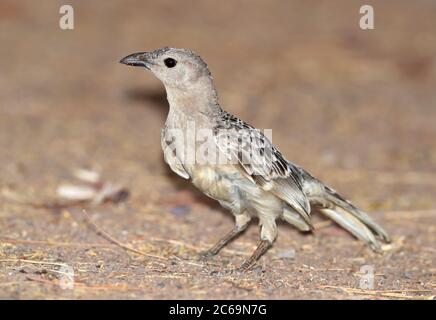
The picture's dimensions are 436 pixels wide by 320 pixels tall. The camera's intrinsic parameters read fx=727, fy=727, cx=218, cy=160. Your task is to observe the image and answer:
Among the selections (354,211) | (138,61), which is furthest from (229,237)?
(138,61)

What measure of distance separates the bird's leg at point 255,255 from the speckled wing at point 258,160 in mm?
352

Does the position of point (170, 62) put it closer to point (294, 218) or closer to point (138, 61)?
point (138, 61)

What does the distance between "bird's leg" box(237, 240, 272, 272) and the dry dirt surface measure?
0.08 metres

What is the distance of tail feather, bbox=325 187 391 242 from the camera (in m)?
5.97

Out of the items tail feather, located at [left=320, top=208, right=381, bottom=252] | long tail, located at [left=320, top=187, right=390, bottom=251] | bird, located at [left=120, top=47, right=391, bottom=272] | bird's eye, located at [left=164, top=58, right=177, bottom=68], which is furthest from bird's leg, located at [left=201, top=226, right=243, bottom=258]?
bird's eye, located at [left=164, top=58, right=177, bottom=68]

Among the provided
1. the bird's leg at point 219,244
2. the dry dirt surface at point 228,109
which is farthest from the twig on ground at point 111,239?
the bird's leg at point 219,244

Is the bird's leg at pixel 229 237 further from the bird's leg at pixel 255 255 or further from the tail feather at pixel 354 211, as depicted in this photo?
the tail feather at pixel 354 211

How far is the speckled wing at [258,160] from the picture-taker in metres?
5.23

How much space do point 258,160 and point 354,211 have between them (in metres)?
1.17

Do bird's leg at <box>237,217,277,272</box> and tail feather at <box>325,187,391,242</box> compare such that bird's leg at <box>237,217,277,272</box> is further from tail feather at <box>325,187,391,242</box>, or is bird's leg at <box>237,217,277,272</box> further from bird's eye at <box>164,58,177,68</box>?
bird's eye at <box>164,58,177,68</box>

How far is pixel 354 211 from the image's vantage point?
6.01 metres

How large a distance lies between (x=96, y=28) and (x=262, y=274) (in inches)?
320

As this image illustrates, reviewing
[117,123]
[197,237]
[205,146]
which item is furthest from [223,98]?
[205,146]
